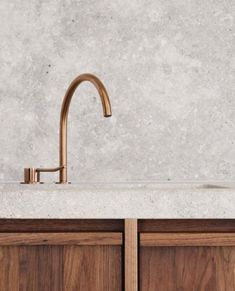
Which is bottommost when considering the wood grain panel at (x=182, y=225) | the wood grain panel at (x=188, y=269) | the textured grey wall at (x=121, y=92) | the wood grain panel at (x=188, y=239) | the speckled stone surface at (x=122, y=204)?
the wood grain panel at (x=188, y=269)

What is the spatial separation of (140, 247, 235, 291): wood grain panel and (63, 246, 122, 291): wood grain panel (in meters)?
0.05

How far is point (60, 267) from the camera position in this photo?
42.9 inches

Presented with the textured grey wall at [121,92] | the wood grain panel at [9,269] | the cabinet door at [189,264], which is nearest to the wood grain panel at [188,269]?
the cabinet door at [189,264]

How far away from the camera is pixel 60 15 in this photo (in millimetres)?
1830

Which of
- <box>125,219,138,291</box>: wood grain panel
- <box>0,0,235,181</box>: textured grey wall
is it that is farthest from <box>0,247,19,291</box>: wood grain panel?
<box>0,0,235,181</box>: textured grey wall

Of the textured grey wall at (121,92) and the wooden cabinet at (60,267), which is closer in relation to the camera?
the wooden cabinet at (60,267)

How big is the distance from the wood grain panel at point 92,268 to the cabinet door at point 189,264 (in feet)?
0.17

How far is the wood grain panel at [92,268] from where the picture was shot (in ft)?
3.58

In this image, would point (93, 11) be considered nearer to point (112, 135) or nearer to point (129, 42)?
point (129, 42)

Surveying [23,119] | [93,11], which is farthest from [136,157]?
[93,11]

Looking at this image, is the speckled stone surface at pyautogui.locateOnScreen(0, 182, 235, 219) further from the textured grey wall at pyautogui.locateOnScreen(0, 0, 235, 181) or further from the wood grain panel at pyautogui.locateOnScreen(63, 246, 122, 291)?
the textured grey wall at pyautogui.locateOnScreen(0, 0, 235, 181)

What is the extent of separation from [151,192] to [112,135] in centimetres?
76

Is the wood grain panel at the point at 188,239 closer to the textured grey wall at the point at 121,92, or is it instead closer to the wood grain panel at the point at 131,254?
the wood grain panel at the point at 131,254

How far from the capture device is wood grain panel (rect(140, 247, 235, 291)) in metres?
1.09
